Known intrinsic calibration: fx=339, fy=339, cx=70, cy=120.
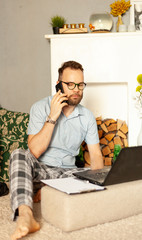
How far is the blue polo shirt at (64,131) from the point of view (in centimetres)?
239

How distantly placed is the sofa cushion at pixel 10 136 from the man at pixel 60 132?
0.74 m

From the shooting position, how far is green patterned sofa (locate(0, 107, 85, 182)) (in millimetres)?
3062

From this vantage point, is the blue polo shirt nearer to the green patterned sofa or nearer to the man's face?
the man's face

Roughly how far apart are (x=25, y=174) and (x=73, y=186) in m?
0.32

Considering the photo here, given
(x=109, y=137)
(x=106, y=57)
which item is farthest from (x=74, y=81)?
(x=109, y=137)

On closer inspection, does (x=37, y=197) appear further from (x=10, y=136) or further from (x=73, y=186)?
(x=10, y=136)

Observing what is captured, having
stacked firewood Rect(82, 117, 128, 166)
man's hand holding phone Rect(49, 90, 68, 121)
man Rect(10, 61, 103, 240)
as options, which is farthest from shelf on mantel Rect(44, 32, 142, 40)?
man's hand holding phone Rect(49, 90, 68, 121)

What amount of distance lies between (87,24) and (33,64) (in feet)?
2.50

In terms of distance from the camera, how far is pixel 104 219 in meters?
1.84

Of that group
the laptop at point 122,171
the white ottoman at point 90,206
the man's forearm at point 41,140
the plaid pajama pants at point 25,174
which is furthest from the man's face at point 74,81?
the white ottoman at point 90,206

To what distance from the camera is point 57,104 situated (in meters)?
2.35

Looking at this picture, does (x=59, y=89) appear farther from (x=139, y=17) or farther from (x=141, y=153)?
(x=139, y=17)

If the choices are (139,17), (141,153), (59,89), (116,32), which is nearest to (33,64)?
(116,32)

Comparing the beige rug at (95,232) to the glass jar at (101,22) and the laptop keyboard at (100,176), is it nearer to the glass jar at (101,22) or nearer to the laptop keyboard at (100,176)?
the laptop keyboard at (100,176)
